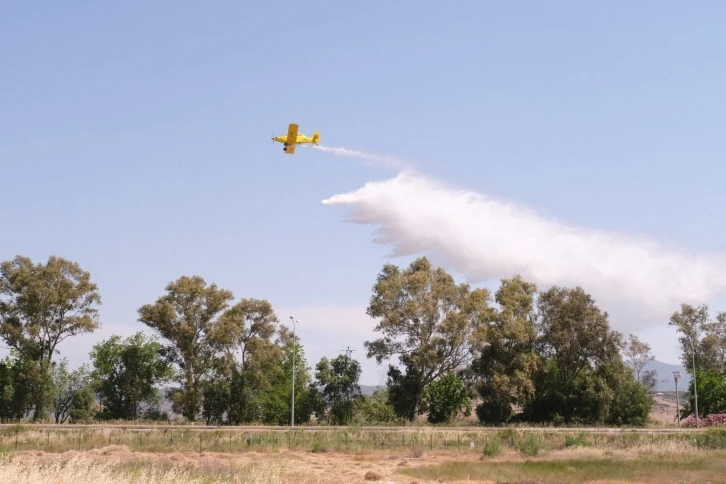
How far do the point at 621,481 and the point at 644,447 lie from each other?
1296 cm

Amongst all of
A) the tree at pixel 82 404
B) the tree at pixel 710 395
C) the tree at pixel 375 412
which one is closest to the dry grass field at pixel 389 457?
the tree at pixel 375 412

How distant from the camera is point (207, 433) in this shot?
52219mm

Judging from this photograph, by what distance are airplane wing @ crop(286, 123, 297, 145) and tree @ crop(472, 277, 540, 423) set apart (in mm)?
29266

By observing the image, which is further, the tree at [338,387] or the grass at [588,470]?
the tree at [338,387]

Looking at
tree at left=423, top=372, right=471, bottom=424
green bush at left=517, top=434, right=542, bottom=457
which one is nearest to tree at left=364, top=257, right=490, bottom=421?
tree at left=423, top=372, right=471, bottom=424

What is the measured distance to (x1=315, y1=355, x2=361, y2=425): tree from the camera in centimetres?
7225

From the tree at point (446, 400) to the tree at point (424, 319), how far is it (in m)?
1.37

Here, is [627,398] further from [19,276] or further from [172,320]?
[19,276]

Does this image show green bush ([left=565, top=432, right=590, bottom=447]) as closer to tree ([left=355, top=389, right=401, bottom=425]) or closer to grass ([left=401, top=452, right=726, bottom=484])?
grass ([left=401, top=452, right=726, bottom=484])

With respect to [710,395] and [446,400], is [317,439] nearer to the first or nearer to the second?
[446,400]

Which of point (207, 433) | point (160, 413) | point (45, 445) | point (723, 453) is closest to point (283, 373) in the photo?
point (160, 413)

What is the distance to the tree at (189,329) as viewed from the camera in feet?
222

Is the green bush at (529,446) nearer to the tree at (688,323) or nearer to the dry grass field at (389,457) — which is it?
the dry grass field at (389,457)

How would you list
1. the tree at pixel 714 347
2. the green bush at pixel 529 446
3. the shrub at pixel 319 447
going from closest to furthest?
the green bush at pixel 529 446 → the shrub at pixel 319 447 → the tree at pixel 714 347
